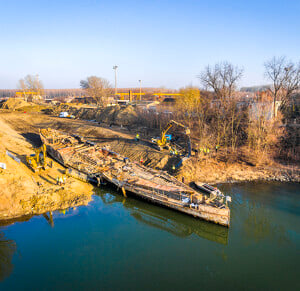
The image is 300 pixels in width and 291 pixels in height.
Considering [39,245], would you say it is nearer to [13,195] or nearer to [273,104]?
[13,195]

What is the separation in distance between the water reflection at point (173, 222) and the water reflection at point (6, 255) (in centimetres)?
719

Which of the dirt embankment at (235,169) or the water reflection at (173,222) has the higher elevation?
the dirt embankment at (235,169)

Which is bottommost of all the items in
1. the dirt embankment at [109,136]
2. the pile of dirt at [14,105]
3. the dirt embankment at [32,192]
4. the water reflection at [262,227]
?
the water reflection at [262,227]

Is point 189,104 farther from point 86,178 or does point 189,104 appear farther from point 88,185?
point 88,185

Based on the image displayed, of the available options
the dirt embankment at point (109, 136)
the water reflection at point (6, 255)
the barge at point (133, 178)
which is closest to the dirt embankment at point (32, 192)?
the barge at point (133, 178)

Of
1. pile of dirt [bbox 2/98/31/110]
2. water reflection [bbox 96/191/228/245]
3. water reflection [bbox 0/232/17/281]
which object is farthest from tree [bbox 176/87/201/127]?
pile of dirt [bbox 2/98/31/110]

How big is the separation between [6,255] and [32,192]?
5411mm

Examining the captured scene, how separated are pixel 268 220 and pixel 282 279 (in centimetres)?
543

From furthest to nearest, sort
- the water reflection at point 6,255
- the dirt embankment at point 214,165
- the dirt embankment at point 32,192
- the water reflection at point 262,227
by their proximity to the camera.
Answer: the dirt embankment at point 214,165 < the dirt embankment at point 32,192 < the water reflection at point 262,227 < the water reflection at point 6,255

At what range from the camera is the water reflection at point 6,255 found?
1171 cm

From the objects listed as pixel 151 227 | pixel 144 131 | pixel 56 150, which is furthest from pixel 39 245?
pixel 144 131

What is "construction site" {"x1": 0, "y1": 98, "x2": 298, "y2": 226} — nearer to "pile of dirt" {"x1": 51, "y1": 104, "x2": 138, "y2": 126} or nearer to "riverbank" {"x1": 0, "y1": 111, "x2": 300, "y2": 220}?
"riverbank" {"x1": 0, "y1": 111, "x2": 300, "y2": 220}

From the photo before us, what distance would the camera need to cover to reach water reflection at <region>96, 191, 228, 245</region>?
14875 millimetres

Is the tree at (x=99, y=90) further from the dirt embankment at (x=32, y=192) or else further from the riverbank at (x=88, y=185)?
the dirt embankment at (x=32, y=192)
